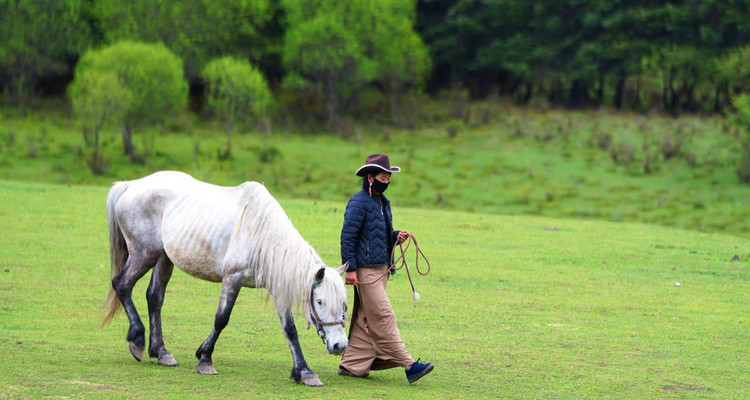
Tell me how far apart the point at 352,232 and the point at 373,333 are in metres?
0.96

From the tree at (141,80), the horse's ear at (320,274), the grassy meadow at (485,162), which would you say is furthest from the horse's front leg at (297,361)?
the tree at (141,80)

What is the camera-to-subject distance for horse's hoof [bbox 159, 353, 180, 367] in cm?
850

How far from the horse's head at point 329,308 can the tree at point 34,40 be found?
3804cm

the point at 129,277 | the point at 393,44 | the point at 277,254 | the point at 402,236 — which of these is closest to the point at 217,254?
the point at 277,254

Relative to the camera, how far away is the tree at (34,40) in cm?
4150

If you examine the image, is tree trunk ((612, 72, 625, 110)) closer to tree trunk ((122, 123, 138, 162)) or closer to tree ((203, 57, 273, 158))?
tree ((203, 57, 273, 158))

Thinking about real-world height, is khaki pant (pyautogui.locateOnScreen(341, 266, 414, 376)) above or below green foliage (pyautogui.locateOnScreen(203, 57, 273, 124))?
below

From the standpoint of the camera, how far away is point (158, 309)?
895 cm

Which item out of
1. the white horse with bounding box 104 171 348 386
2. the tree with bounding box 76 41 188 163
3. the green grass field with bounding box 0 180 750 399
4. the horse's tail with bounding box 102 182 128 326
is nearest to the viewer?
the white horse with bounding box 104 171 348 386

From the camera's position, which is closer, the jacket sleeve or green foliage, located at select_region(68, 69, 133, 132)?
the jacket sleeve

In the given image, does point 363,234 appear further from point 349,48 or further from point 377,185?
point 349,48

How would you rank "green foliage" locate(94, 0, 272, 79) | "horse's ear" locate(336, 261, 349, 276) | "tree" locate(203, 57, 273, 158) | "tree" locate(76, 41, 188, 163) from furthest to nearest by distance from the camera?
"green foliage" locate(94, 0, 272, 79), "tree" locate(203, 57, 273, 158), "tree" locate(76, 41, 188, 163), "horse's ear" locate(336, 261, 349, 276)

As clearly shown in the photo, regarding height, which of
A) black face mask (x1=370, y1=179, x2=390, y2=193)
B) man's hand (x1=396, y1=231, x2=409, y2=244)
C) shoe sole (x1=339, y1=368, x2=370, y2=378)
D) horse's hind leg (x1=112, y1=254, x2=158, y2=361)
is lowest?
shoe sole (x1=339, y1=368, x2=370, y2=378)

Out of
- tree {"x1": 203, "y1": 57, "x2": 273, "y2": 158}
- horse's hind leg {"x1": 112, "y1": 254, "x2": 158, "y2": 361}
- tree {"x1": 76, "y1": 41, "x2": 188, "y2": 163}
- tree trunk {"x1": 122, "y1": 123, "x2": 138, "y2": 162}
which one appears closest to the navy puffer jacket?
horse's hind leg {"x1": 112, "y1": 254, "x2": 158, "y2": 361}
